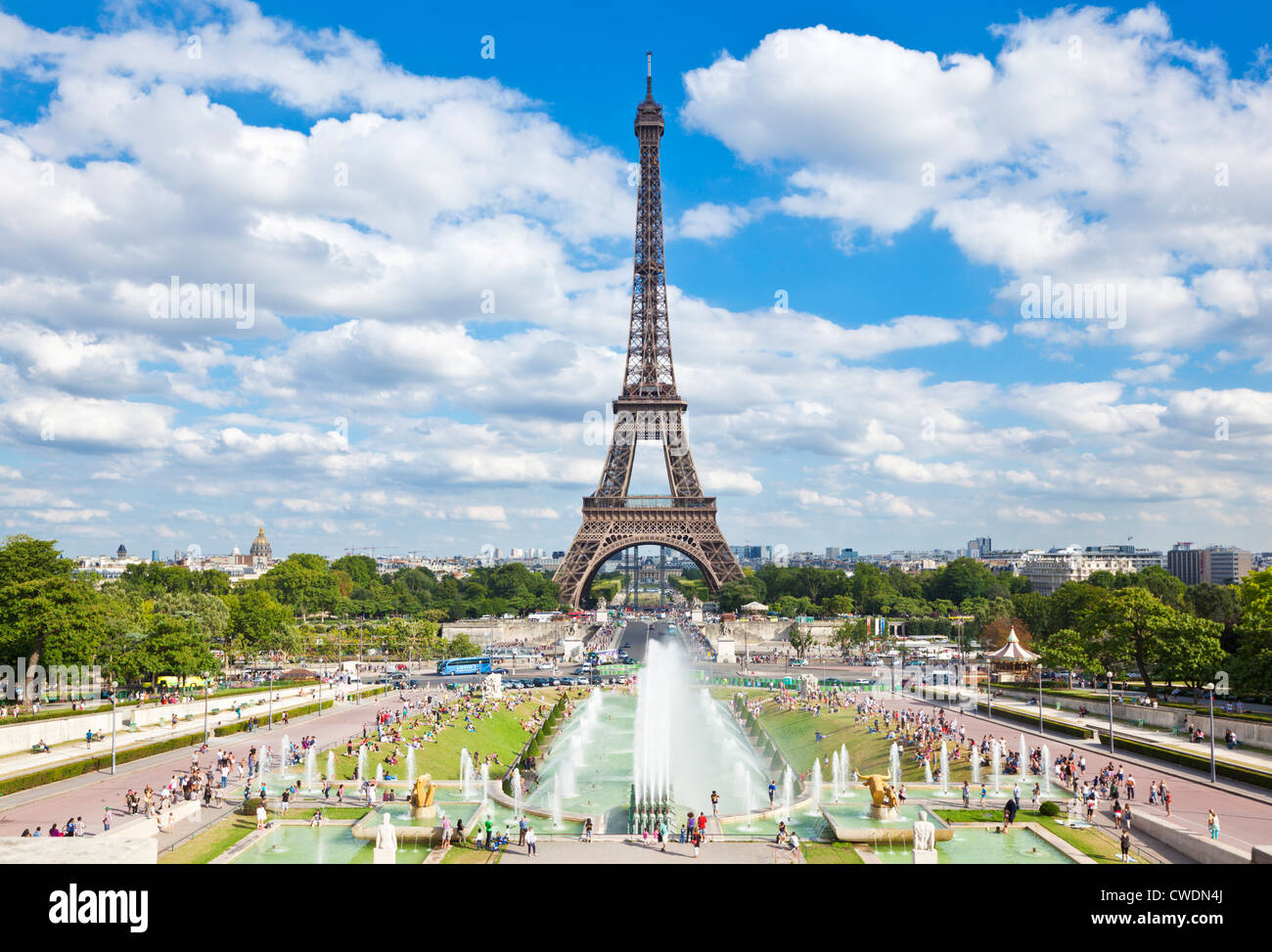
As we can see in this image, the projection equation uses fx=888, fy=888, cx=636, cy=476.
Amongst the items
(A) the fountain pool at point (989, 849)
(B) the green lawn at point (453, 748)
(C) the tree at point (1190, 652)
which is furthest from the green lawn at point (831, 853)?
(C) the tree at point (1190, 652)

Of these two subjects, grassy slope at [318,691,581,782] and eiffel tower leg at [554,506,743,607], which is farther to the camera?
eiffel tower leg at [554,506,743,607]

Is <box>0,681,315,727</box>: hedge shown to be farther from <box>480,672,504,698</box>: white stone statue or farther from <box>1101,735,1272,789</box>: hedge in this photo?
<box>1101,735,1272,789</box>: hedge
